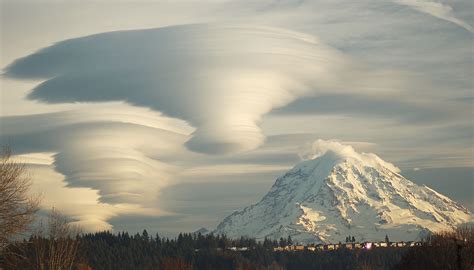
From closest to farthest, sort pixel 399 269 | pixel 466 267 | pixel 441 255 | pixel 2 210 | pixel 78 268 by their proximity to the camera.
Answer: pixel 2 210, pixel 466 267, pixel 441 255, pixel 399 269, pixel 78 268

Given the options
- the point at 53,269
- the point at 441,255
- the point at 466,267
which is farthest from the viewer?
the point at 441,255

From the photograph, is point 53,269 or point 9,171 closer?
point 9,171

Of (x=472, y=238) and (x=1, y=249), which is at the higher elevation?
(x=472, y=238)

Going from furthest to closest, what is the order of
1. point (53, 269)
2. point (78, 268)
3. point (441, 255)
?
point (78, 268), point (441, 255), point (53, 269)

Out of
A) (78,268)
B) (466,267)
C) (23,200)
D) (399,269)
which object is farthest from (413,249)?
(23,200)

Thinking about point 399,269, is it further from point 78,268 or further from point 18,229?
point 18,229

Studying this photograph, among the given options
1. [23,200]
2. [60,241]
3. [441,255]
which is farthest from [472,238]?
[23,200]

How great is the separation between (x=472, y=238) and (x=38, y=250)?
75084 mm

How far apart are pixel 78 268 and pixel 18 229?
87171mm

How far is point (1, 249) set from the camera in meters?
111

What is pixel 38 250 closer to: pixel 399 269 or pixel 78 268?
pixel 78 268

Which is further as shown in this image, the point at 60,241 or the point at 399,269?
the point at 399,269

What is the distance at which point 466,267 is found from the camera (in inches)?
6230

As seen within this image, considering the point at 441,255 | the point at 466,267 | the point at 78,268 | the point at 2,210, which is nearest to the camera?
the point at 2,210
